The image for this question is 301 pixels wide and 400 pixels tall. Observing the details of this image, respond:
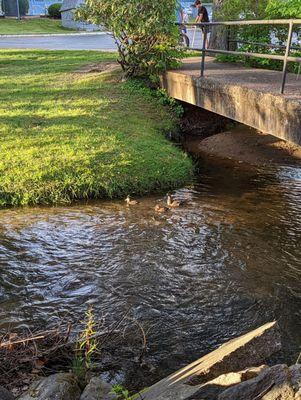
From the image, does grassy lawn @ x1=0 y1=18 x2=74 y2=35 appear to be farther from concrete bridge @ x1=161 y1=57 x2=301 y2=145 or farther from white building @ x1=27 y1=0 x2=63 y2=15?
concrete bridge @ x1=161 y1=57 x2=301 y2=145

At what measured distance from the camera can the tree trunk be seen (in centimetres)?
1447

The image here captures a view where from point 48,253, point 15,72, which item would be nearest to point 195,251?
point 48,253

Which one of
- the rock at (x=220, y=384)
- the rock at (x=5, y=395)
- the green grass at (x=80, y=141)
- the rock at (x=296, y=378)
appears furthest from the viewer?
the green grass at (x=80, y=141)

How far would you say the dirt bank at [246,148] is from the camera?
1116 cm

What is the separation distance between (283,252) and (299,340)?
2025 millimetres

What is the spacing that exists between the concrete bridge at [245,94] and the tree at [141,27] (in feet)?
2.52

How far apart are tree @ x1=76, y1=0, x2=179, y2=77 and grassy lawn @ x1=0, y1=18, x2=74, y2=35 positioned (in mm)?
21677

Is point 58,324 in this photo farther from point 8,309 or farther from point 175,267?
point 175,267

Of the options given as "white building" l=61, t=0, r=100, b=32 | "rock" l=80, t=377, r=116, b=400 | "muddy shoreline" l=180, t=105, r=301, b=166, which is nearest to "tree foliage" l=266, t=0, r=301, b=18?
"muddy shoreline" l=180, t=105, r=301, b=166

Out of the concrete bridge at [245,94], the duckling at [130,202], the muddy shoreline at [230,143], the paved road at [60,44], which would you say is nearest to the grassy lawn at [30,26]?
the paved road at [60,44]

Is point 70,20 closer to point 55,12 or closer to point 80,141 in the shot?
point 55,12

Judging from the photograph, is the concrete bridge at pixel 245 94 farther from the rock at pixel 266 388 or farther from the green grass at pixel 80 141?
the rock at pixel 266 388

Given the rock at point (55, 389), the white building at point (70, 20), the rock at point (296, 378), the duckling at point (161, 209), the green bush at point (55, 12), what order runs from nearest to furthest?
1. the rock at point (296, 378)
2. the rock at point (55, 389)
3. the duckling at point (161, 209)
4. the white building at point (70, 20)
5. the green bush at point (55, 12)

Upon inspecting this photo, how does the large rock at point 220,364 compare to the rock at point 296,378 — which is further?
the large rock at point 220,364
